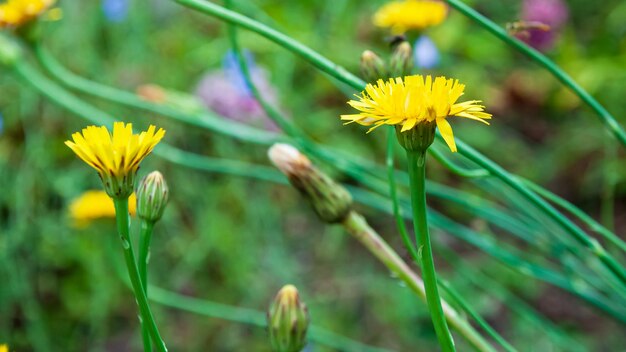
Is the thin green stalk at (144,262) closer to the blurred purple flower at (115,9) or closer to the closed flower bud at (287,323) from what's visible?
the closed flower bud at (287,323)

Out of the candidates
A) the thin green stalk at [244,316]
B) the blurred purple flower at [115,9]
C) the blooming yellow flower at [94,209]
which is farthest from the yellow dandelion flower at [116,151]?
the blurred purple flower at [115,9]

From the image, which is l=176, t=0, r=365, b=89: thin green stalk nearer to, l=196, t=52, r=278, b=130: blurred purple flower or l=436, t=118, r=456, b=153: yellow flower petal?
l=436, t=118, r=456, b=153: yellow flower petal

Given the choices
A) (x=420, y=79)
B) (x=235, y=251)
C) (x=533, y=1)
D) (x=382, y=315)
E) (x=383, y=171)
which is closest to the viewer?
(x=420, y=79)

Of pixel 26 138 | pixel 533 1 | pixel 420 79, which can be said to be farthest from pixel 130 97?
pixel 533 1

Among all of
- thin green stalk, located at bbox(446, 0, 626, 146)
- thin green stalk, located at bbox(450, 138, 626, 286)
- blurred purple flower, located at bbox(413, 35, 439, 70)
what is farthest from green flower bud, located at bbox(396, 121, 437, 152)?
blurred purple flower, located at bbox(413, 35, 439, 70)

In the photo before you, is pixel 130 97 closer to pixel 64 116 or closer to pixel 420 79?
pixel 420 79

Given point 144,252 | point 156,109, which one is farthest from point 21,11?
point 144,252
